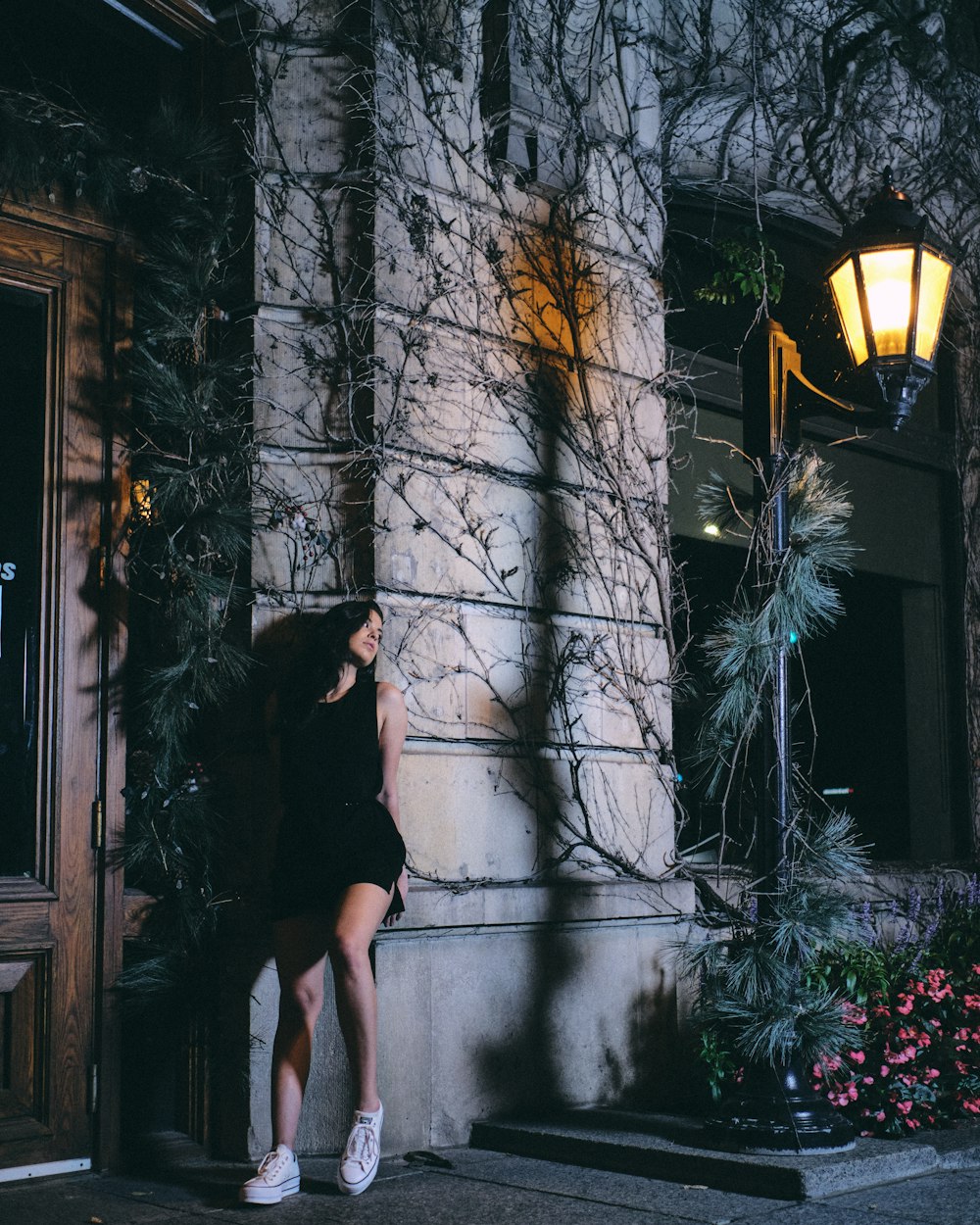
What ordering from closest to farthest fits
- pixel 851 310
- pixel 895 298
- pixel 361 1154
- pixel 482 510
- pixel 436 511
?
1. pixel 361 1154
2. pixel 895 298
3. pixel 851 310
4. pixel 436 511
5. pixel 482 510

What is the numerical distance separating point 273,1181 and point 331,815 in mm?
1239

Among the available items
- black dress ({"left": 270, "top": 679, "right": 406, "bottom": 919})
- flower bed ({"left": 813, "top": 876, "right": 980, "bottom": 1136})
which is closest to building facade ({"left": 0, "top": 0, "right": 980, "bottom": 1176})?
black dress ({"left": 270, "top": 679, "right": 406, "bottom": 919})

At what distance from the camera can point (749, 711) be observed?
5582 millimetres

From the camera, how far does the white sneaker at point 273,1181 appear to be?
14.9ft

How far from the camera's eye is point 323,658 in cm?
512

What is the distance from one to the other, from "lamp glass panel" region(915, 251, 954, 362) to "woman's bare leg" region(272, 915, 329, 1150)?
10.4 feet

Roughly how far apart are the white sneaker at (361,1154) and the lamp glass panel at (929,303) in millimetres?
3518

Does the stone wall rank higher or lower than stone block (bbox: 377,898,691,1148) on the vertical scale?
higher

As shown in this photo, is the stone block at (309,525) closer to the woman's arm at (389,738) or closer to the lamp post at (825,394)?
Result: the woman's arm at (389,738)

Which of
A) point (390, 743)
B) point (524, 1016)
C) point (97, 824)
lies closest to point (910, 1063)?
point (524, 1016)

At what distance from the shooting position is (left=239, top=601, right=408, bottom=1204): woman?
478cm

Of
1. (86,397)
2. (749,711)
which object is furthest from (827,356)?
(86,397)

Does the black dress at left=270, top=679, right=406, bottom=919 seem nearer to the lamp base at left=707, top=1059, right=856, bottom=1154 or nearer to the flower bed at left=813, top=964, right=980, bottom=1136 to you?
the lamp base at left=707, top=1059, right=856, bottom=1154

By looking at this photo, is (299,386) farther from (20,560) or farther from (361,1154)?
(361,1154)
